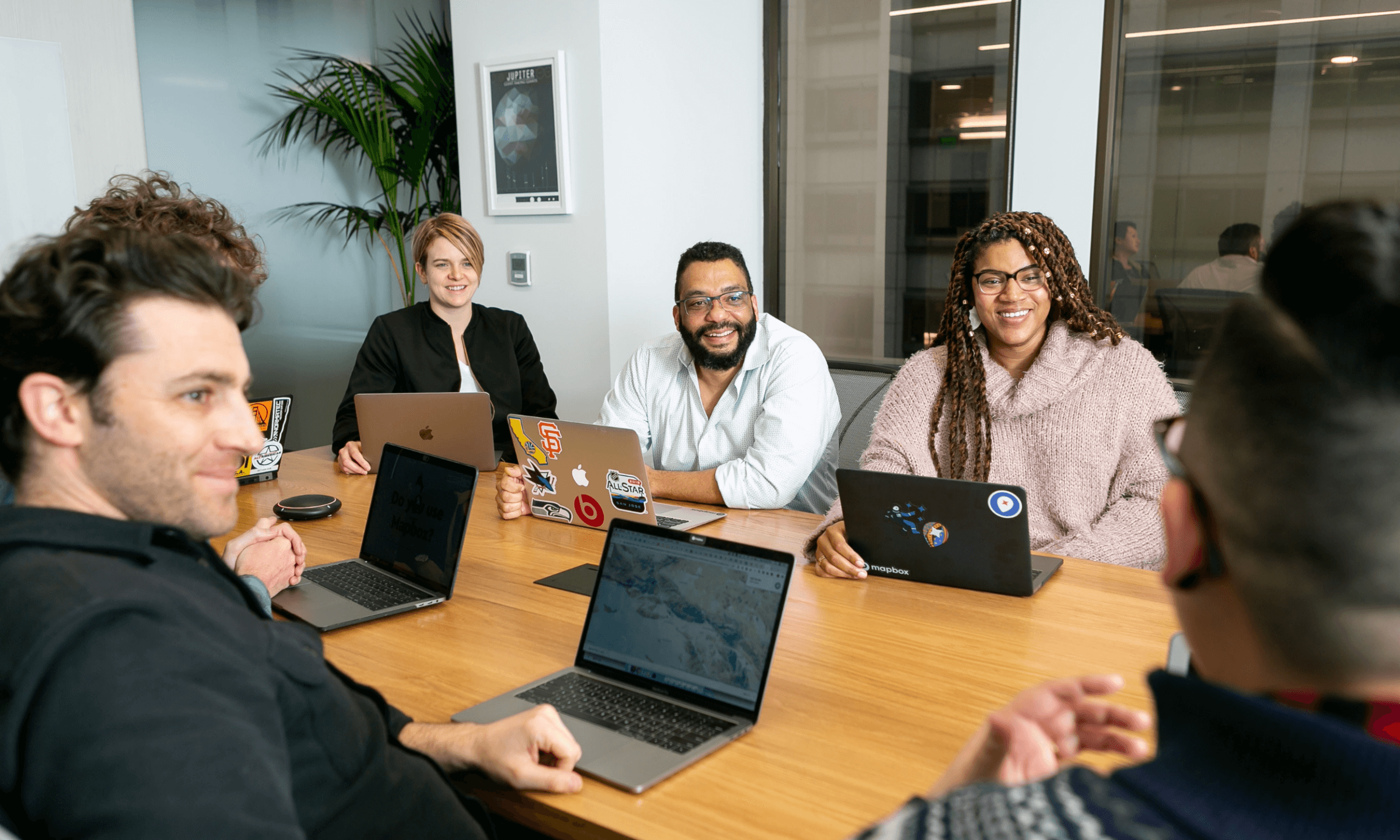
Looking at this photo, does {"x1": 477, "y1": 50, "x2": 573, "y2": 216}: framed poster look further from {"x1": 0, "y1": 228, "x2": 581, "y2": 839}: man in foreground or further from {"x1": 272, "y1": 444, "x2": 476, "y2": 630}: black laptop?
{"x1": 0, "y1": 228, "x2": 581, "y2": 839}: man in foreground

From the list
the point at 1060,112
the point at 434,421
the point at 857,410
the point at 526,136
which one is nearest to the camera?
the point at 434,421

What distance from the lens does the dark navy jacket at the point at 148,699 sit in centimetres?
72

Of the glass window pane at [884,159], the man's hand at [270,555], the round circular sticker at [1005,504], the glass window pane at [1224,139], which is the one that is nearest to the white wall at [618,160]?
the glass window pane at [884,159]

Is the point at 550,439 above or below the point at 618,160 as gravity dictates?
below

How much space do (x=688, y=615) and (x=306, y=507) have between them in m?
1.36

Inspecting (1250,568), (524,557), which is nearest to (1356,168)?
(524,557)

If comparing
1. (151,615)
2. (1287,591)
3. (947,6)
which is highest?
(947,6)

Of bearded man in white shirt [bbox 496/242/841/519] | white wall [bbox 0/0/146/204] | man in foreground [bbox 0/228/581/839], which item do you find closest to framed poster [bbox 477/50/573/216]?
bearded man in white shirt [bbox 496/242/841/519]

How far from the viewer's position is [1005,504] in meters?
1.60

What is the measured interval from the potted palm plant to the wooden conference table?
8.84 feet

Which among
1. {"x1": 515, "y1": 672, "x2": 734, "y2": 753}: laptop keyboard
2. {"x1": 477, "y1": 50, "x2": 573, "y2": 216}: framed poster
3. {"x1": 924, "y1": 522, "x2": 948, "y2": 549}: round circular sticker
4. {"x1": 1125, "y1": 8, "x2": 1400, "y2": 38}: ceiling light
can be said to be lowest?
{"x1": 515, "y1": 672, "x2": 734, "y2": 753}: laptop keyboard

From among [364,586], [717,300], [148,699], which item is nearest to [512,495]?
[364,586]

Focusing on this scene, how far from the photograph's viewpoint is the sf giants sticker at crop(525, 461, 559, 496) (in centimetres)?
218

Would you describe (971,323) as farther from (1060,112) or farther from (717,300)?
(1060,112)
